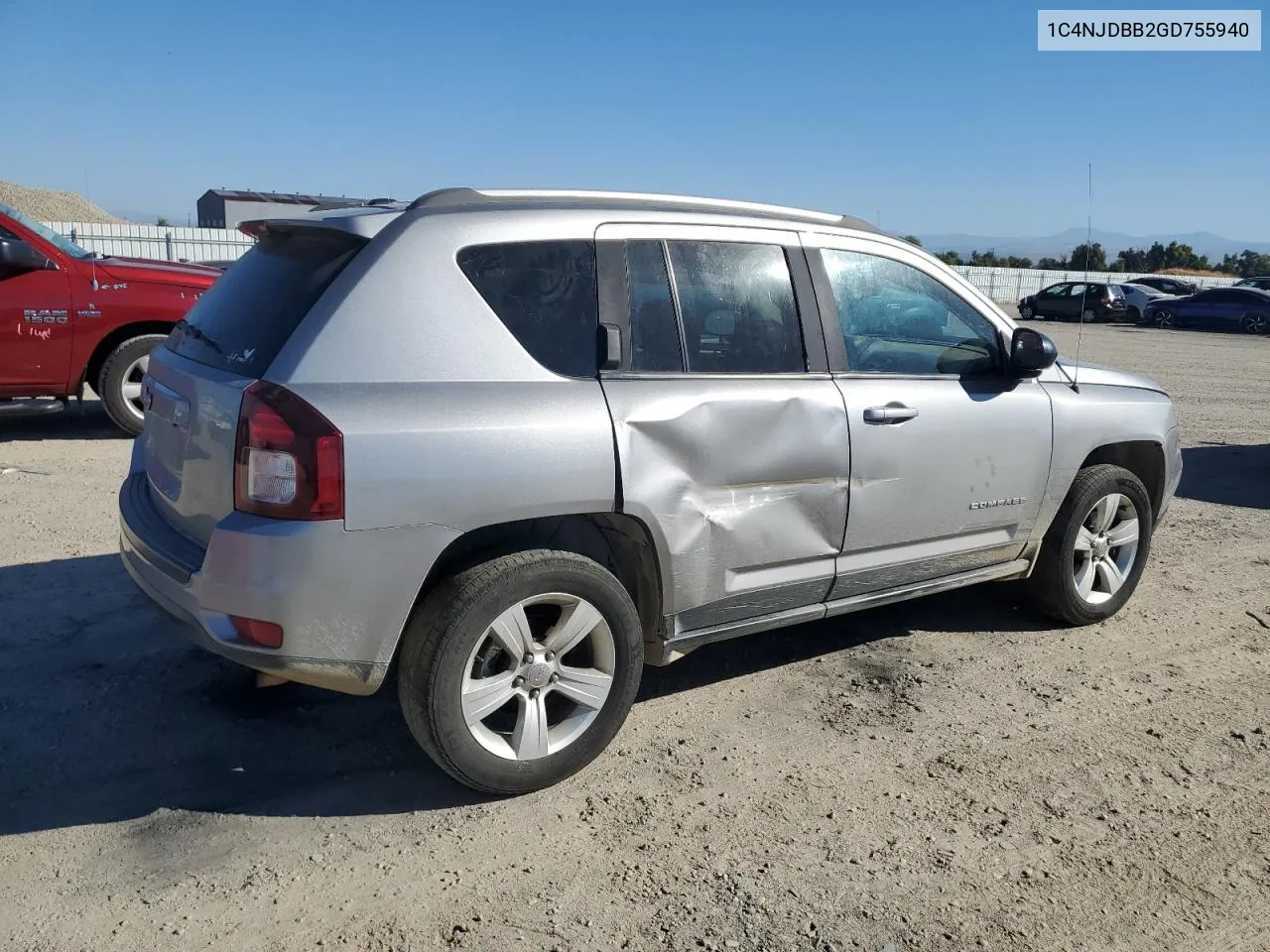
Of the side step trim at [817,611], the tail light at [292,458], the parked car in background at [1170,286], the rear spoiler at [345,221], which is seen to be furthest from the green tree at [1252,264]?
the tail light at [292,458]

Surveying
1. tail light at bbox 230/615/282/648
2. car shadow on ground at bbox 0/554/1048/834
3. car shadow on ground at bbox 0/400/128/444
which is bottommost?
car shadow on ground at bbox 0/554/1048/834

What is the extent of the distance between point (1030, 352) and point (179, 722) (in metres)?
3.65

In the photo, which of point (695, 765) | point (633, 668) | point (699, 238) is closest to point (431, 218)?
point (699, 238)

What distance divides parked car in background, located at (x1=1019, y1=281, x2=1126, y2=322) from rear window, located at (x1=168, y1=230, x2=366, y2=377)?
3254cm

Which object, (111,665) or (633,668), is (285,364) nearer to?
(633,668)

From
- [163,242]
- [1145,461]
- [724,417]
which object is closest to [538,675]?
[724,417]

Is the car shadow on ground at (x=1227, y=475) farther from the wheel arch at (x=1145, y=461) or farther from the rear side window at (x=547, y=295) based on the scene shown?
the rear side window at (x=547, y=295)

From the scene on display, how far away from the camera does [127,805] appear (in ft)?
11.3

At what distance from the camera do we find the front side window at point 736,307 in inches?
152

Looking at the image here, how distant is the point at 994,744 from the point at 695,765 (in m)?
1.13

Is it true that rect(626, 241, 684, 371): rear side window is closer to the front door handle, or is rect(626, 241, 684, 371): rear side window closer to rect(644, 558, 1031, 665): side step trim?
the front door handle

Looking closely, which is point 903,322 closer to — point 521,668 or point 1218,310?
point 521,668

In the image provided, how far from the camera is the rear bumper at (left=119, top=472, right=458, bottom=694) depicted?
3.08 m

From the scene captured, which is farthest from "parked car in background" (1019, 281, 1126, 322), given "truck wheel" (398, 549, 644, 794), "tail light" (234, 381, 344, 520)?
"tail light" (234, 381, 344, 520)
